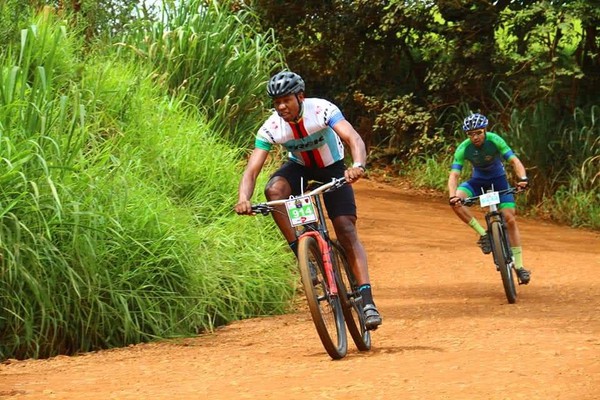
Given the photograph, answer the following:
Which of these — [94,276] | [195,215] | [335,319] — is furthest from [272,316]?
[335,319]

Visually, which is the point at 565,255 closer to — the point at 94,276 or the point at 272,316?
the point at 272,316

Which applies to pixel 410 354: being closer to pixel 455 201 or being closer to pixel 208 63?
pixel 455 201

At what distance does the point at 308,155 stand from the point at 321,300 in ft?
3.20

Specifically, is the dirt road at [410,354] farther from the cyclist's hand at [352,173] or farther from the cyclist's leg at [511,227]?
the cyclist's hand at [352,173]

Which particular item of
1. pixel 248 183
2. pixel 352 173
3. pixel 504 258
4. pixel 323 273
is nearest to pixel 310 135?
pixel 248 183

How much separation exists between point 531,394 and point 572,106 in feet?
43.6

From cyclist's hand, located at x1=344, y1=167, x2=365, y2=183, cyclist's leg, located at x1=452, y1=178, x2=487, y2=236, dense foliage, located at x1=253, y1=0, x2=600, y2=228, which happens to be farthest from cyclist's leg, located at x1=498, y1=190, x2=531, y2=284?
dense foliage, located at x1=253, y1=0, x2=600, y2=228

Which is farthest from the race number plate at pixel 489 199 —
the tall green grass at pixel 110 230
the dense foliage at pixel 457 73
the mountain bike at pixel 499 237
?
the dense foliage at pixel 457 73

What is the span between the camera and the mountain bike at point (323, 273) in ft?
24.7

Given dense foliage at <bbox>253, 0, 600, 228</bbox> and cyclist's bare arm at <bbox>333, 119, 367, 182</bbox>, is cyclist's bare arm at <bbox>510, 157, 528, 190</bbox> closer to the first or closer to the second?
cyclist's bare arm at <bbox>333, 119, 367, 182</bbox>

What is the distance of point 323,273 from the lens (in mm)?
7789

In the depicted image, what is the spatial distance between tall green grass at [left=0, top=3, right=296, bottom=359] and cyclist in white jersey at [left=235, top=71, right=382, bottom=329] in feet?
5.07

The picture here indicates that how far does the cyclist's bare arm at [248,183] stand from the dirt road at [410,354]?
3.21 feet

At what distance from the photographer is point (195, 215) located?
1075cm
